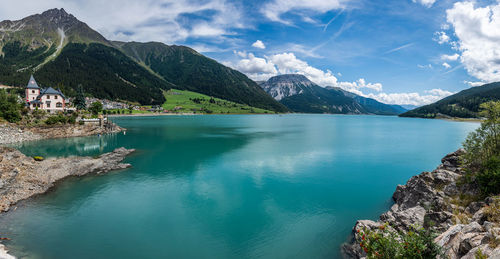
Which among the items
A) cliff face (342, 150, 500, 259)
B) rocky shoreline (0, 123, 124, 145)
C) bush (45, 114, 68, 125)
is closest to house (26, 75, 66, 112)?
bush (45, 114, 68, 125)

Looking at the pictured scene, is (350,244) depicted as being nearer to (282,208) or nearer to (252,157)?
(282,208)

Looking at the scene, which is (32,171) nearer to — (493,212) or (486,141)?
(493,212)

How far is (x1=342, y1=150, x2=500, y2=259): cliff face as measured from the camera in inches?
370

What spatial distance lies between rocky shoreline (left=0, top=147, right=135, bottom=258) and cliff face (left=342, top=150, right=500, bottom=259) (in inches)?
976

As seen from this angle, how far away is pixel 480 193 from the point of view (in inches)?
688

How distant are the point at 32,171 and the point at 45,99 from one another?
65.3 m

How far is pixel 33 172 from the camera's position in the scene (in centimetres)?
2764

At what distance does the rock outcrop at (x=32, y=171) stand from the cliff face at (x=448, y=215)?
29.9 meters

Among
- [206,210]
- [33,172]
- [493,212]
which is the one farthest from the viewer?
[33,172]

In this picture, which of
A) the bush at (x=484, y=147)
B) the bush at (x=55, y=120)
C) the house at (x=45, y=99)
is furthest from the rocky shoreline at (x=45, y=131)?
the bush at (x=484, y=147)

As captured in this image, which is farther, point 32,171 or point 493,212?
point 32,171

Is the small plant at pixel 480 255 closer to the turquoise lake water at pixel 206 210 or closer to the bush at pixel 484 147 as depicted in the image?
the turquoise lake water at pixel 206 210

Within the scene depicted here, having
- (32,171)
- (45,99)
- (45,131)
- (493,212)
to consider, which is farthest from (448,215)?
(45,99)

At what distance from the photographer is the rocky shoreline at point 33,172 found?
882 inches
